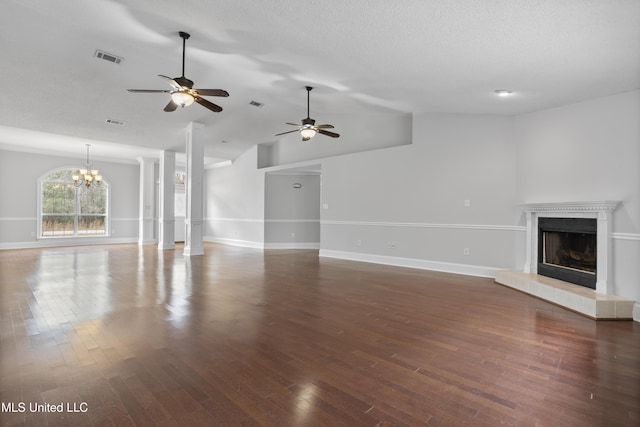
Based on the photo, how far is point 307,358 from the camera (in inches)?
96.6

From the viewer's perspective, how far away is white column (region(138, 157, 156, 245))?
11625 millimetres

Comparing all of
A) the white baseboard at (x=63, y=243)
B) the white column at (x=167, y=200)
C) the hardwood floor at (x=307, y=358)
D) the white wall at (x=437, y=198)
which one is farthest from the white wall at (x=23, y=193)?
the white wall at (x=437, y=198)

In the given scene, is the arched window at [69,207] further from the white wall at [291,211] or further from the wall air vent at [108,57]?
the wall air vent at [108,57]

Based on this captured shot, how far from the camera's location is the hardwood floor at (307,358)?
1.78m

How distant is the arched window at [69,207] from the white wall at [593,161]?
12.8 m

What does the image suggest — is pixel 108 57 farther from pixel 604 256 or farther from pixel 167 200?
pixel 604 256

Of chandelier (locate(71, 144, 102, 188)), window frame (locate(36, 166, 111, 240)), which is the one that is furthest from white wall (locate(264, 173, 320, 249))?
window frame (locate(36, 166, 111, 240))

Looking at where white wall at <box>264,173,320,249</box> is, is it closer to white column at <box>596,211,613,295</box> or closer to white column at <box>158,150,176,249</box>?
white column at <box>158,150,176,249</box>

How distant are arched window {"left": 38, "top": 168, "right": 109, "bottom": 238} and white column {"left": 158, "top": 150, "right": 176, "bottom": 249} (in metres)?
2.80

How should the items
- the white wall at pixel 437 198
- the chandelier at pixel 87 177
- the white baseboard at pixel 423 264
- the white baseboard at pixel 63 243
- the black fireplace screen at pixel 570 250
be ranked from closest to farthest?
the black fireplace screen at pixel 570 250 < the white wall at pixel 437 198 < the white baseboard at pixel 423 264 < the white baseboard at pixel 63 243 < the chandelier at pixel 87 177

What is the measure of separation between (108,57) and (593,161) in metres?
7.24

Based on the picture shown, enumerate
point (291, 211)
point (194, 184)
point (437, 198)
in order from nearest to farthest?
point (437, 198), point (194, 184), point (291, 211)

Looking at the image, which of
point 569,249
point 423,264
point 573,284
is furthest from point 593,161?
point 423,264

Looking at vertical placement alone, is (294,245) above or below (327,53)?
below
